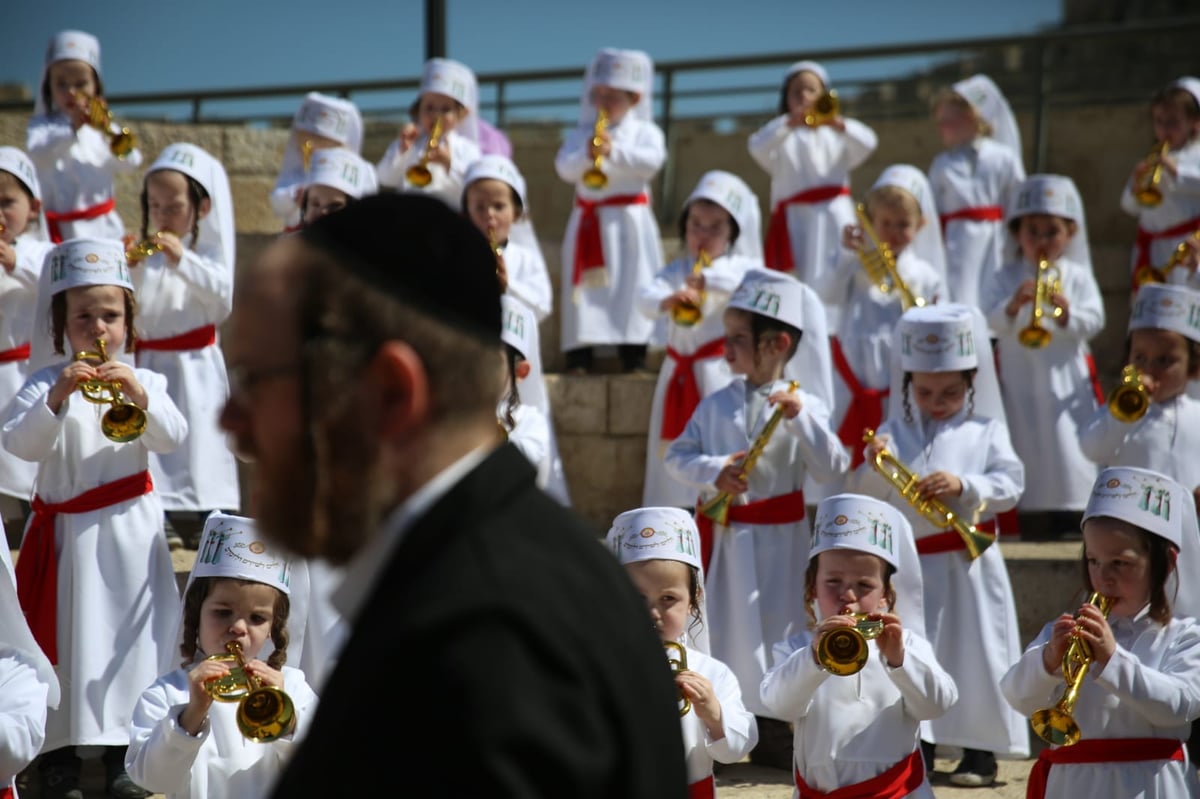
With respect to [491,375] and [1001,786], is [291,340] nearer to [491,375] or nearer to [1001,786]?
[491,375]

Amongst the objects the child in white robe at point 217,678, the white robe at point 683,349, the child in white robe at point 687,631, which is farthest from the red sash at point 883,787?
the white robe at point 683,349

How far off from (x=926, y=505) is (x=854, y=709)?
146 cm

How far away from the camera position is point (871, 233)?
902 centimetres

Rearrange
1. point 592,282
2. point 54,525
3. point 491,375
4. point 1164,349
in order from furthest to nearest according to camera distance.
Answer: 1. point 592,282
2. point 1164,349
3. point 54,525
4. point 491,375

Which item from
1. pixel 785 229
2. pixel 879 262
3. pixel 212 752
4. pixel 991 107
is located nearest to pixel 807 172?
pixel 785 229

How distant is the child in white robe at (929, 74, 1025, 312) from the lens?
10328 millimetres

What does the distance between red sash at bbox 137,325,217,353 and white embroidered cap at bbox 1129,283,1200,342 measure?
4710 millimetres

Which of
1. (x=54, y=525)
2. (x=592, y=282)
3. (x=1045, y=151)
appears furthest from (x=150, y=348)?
(x=1045, y=151)

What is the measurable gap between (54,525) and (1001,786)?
13.4 feet

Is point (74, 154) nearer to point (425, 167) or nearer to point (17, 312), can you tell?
point (17, 312)

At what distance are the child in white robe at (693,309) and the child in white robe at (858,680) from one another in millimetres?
2895

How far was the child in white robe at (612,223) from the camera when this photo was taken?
1030 cm

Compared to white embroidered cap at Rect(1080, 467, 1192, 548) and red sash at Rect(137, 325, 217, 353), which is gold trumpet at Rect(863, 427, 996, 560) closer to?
white embroidered cap at Rect(1080, 467, 1192, 548)

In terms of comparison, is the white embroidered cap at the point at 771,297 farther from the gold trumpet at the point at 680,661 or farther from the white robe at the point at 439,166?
the white robe at the point at 439,166
